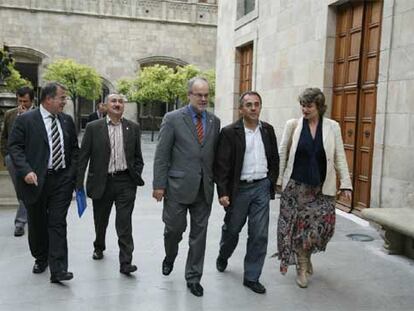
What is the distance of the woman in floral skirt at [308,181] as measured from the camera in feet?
15.1

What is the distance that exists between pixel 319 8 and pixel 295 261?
5.42m

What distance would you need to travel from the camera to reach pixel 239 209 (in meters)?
4.63

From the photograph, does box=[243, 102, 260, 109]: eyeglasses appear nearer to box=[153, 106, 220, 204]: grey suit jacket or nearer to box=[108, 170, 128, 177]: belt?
box=[153, 106, 220, 204]: grey suit jacket

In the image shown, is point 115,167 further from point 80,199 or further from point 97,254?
point 97,254

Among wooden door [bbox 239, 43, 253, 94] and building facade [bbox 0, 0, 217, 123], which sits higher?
building facade [bbox 0, 0, 217, 123]


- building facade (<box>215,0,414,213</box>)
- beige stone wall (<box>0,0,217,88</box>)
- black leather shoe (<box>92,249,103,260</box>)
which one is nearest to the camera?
black leather shoe (<box>92,249,103,260</box>)

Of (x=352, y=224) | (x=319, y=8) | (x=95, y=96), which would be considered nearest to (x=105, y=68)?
(x=95, y=96)

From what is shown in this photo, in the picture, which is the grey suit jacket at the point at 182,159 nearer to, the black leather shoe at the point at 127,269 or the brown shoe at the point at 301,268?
the black leather shoe at the point at 127,269

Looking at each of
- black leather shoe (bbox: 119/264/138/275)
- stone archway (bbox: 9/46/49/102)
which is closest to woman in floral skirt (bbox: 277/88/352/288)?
black leather shoe (bbox: 119/264/138/275)

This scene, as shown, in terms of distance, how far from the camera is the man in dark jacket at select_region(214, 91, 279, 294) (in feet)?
14.8

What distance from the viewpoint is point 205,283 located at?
Answer: 477 centimetres

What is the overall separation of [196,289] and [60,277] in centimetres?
129

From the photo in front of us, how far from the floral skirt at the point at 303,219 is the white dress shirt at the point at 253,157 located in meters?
0.38

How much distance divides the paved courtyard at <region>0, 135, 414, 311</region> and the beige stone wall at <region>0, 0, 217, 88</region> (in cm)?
2493
